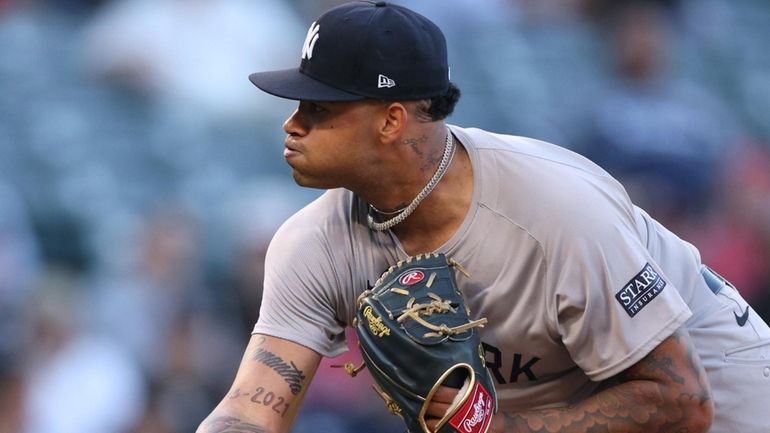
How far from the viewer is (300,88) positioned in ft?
10.3

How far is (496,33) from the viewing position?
7.99 meters

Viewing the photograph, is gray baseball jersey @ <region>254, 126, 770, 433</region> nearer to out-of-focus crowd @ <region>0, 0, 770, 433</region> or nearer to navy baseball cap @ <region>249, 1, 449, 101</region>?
navy baseball cap @ <region>249, 1, 449, 101</region>

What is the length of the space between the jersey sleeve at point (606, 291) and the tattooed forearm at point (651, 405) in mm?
44

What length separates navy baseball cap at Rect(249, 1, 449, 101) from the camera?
3121 mm

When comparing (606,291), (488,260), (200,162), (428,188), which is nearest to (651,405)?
(606,291)

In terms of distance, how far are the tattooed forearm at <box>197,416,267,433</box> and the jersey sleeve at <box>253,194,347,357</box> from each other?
0.87ft

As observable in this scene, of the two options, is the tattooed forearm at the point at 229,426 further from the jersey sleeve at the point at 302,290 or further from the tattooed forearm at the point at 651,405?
the tattooed forearm at the point at 651,405

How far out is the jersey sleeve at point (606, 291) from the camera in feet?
10.0

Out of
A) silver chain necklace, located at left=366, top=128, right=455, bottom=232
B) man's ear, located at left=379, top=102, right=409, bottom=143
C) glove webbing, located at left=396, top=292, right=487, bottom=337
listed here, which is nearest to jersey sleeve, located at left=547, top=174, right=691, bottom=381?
glove webbing, located at left=396, top=292, right=487, bottom=337

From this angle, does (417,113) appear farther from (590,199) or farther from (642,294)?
(642,294)

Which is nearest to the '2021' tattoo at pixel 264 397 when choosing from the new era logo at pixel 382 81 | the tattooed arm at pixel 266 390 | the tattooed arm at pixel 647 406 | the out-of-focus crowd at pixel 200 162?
the tattooed arm at pixel 266 390

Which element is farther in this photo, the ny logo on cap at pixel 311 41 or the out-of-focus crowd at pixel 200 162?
the out-of-focus crowd at pixel 200 162

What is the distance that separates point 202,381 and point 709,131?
3.42 metres

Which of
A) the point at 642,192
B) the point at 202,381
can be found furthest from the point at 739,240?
the point at 202,381
